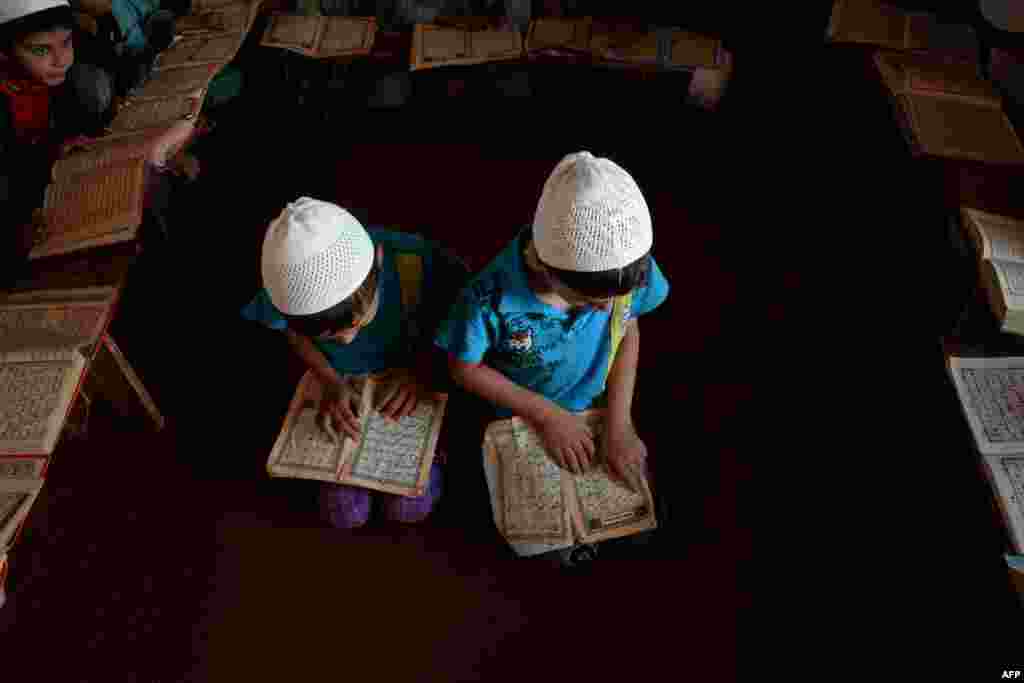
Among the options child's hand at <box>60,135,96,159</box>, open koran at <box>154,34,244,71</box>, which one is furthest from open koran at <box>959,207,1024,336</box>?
child's hand at <box>60,135,96,159</box>

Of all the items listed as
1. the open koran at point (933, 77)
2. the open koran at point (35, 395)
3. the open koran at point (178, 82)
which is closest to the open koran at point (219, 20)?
the open koran at point (178, 82)

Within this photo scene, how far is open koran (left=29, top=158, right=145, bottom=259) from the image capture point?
1.75 meters

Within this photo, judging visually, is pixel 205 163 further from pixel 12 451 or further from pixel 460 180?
pixel 12 451

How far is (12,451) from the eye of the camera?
4.64 feet

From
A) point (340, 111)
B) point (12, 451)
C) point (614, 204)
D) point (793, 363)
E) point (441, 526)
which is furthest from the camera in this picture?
point (340, 111)

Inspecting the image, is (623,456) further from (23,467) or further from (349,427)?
(23,467)

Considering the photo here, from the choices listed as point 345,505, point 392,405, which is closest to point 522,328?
point 392,405

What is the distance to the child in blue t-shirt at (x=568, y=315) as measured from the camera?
46.3 inches

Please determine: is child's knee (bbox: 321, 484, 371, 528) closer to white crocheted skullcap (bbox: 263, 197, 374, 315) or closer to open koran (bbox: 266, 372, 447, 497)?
open koran (bbox: 266, 372, 447, 497)

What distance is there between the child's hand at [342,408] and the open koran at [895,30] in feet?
6.66

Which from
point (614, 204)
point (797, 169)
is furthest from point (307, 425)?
point (797, 169)

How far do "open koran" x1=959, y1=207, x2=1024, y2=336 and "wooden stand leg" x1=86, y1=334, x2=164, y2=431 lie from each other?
2045 mm

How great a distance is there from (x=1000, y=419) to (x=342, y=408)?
4.69 feet

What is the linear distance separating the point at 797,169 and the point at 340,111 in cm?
195
